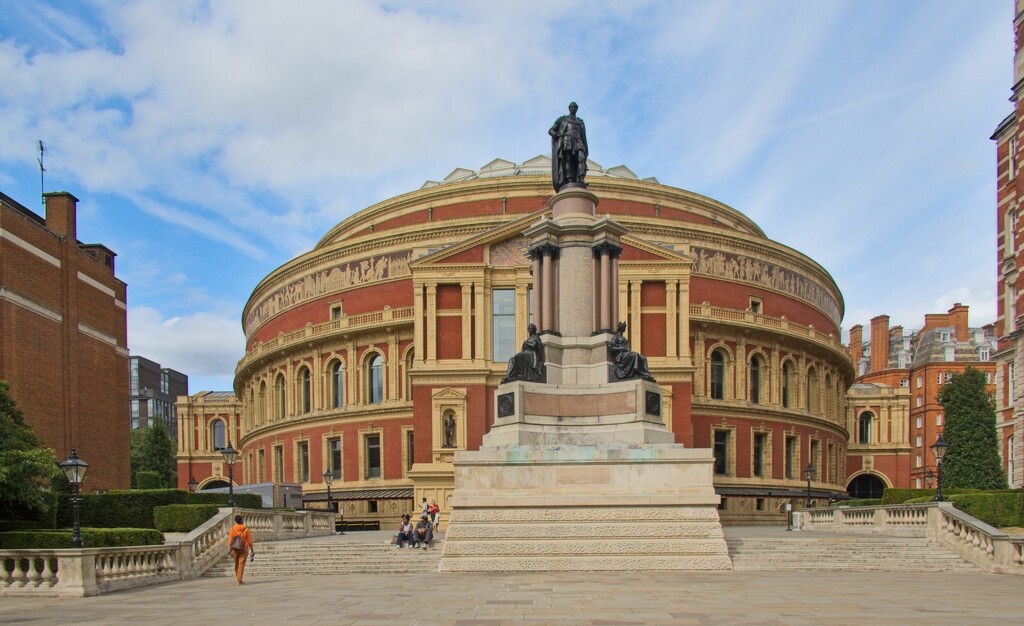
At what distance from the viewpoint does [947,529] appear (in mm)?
25484

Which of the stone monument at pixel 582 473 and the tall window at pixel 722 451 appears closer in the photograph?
the stone monument at pixel 582 473

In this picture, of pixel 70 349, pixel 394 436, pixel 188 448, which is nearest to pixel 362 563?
pixel 70 349

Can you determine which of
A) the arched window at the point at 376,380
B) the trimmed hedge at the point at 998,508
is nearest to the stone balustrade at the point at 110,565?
the trimmed hedge at the point at 998,508

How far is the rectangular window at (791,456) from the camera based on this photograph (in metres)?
59.0

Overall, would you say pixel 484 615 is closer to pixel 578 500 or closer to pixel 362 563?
pixel 578 500

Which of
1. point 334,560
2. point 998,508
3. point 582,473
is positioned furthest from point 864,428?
point 334,560

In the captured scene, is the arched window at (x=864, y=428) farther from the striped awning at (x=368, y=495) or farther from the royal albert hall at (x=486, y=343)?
the striped awning at (x=368, y=495)

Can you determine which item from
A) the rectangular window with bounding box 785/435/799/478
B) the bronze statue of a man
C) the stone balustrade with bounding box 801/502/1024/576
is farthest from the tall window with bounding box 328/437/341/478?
the bronze statue of a man

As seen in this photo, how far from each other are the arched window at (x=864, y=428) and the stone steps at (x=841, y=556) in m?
60.8

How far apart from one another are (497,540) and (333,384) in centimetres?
3963

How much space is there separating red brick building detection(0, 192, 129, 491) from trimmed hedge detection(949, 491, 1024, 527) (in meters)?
35.5

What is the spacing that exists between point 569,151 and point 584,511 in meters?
10.7

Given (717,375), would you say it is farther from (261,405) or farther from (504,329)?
(261,405)

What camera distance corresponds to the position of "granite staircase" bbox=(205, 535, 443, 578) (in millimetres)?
23078
